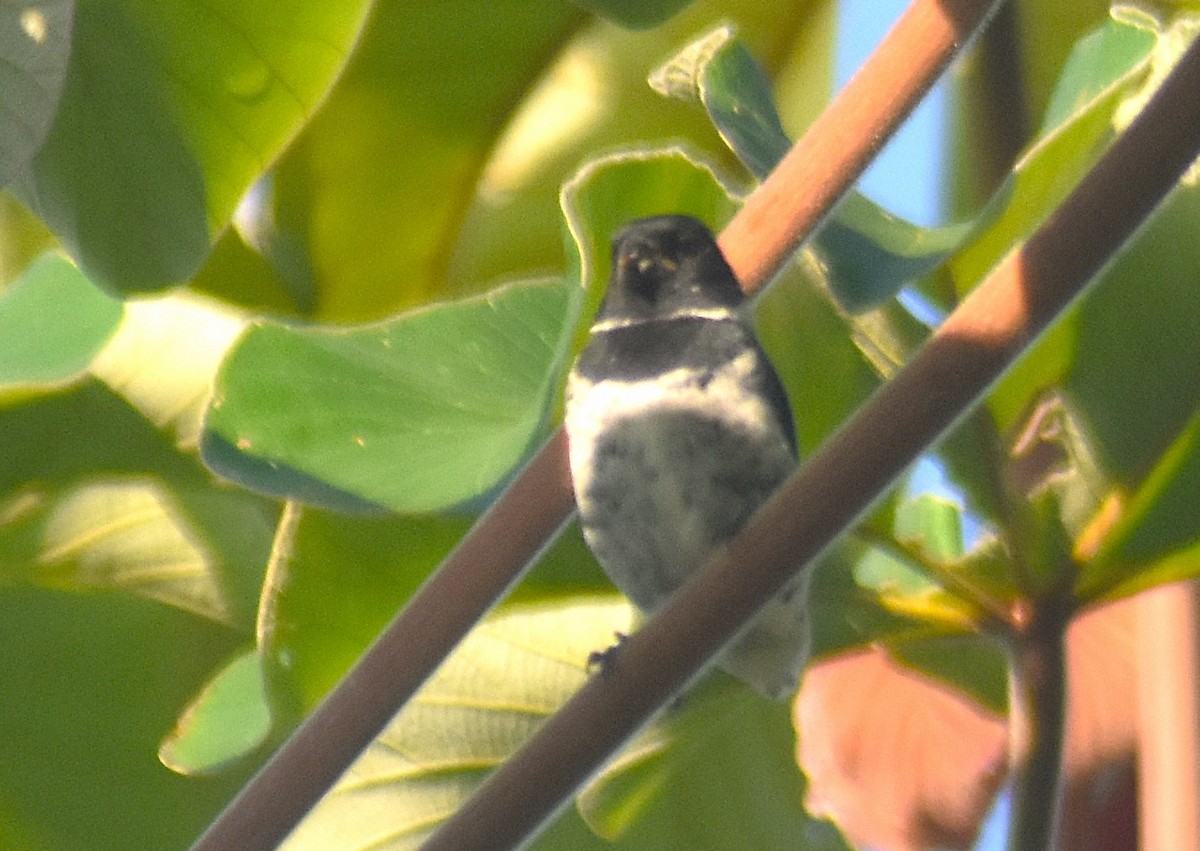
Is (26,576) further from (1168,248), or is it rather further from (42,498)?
(1168,248)

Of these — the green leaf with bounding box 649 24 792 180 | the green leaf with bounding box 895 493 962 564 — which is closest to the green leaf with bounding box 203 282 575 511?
the green leaf with bounding box 649 24 792 180

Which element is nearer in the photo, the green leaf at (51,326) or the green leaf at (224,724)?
the green leaf at (224,724)

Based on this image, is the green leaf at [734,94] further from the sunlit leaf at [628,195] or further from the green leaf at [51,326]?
the green leaf at [51,326]

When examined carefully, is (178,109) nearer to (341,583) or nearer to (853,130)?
(341,583)

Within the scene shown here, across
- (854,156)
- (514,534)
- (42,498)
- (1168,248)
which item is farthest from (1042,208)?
(42,498)

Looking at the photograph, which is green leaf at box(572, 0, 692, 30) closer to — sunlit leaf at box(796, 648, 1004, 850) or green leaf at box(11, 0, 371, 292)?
green leaf at box(11, 0, 371, 292)

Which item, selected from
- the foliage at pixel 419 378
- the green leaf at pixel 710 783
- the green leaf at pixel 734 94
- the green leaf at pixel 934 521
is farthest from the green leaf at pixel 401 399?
the green leaf at pixel 934 521

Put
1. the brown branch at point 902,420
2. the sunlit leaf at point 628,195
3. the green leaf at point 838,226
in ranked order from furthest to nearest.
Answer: the sunlit leaf at point 628,195, the green leaf at point 838,226, the brown branch at point 902,420
